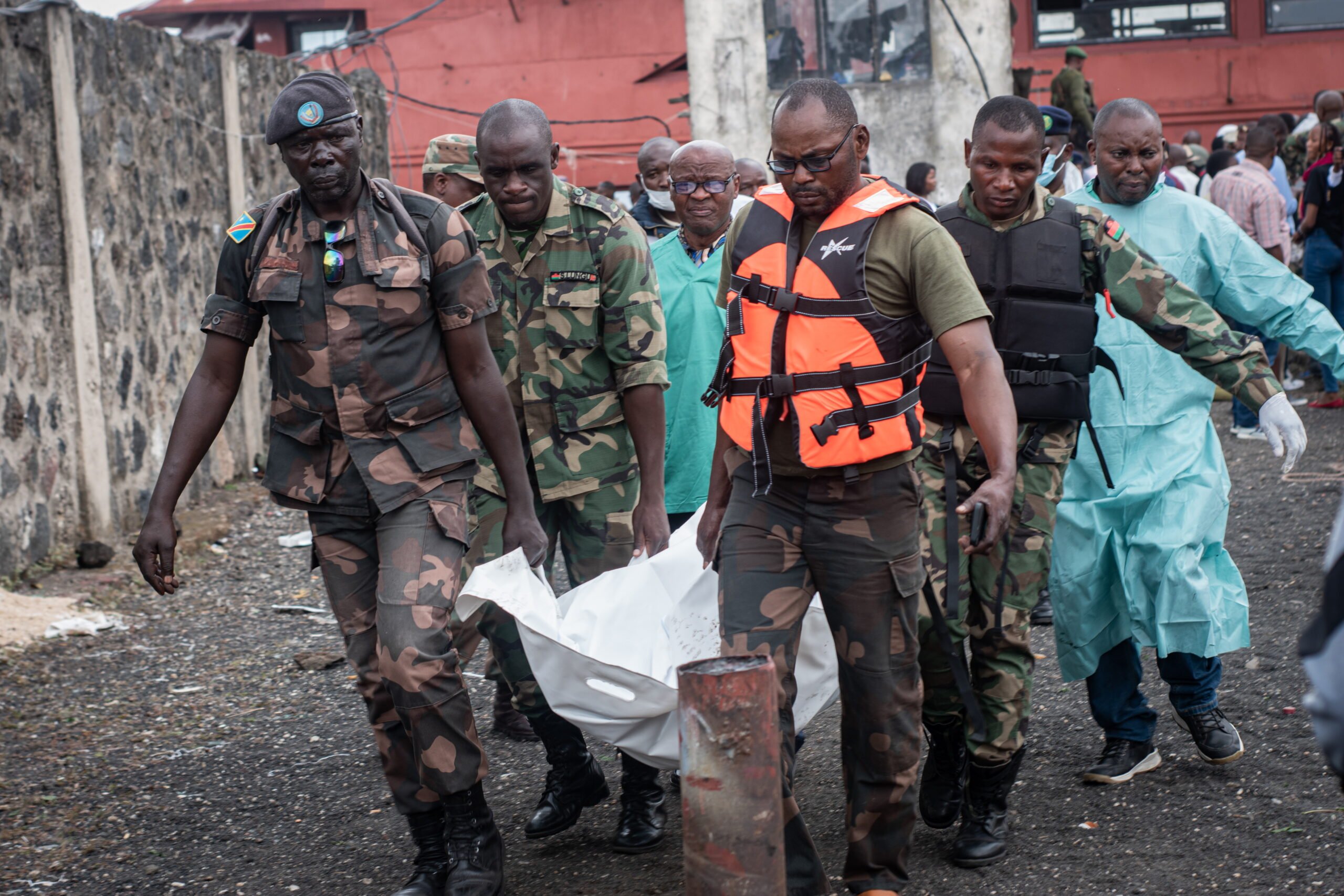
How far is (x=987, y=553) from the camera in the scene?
4.13 m

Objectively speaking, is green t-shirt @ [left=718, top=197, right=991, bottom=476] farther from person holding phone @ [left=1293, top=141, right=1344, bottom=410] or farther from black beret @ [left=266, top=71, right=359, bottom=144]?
person holding phone @ [left=1293, top=141, right=1344, bottom=410]

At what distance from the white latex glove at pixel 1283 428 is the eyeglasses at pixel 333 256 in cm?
263

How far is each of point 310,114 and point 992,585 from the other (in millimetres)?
2312

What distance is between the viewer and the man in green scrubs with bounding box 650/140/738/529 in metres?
5.26

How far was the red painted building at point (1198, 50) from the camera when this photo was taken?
2158 centimetres

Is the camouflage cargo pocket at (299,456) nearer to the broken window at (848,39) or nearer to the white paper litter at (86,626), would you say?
the white paper litter at (86,626)

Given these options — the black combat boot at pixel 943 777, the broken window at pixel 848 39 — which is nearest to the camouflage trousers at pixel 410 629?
the black combat boot at pixel 943 777

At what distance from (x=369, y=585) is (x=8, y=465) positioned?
4.46 metres

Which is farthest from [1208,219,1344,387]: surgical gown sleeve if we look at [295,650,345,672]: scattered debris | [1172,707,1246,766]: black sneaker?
[295,650,345,672]: scattered debris

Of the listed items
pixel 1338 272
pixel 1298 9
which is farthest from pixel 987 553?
pixel 1298 9

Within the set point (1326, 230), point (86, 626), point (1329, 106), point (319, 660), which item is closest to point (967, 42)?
point (1329, 106)

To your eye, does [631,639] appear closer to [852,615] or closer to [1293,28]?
[852,615]

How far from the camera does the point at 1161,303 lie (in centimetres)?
426

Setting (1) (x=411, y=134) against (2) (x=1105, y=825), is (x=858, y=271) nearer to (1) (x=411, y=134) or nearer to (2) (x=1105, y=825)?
(2) (x=1105, y=825)
